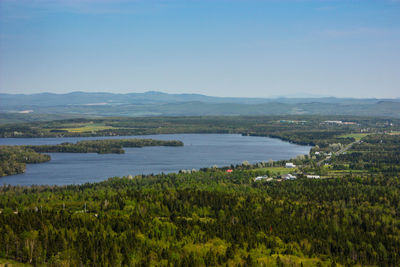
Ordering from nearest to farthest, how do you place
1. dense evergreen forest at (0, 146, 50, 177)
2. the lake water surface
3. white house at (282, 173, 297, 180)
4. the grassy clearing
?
white house at (282, 173, 297, 180), the lake water surface, the grassy clearing, dense evergreen forest at (0, 146, 50, 177)

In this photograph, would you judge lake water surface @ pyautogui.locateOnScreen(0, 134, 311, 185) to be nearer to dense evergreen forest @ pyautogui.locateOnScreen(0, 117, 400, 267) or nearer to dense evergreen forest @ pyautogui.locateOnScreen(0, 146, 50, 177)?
dense evergreen forest @ pyautogui.locateOnScreen(0, 146, 50, 177)

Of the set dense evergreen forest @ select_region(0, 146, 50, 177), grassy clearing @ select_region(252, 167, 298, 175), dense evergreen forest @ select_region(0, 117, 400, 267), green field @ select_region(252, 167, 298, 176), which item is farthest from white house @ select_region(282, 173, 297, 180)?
dense evergreen forest @ select_region(0, 146, 50, 177)

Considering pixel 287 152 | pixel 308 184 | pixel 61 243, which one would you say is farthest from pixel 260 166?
pixel 61 243

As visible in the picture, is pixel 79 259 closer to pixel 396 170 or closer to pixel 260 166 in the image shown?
pixel 260 166

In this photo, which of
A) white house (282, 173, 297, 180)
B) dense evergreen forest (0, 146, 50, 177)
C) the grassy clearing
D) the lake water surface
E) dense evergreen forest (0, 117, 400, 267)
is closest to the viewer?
dense evergreen forest (0, 117, 400, 267)

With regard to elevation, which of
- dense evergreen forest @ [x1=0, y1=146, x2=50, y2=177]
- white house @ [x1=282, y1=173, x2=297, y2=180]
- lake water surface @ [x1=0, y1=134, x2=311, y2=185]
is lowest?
lake water surface @ [x1=0, y1=134, x2=311, y2=185]

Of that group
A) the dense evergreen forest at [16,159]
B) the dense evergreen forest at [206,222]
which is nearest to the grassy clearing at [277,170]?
the dense evergreen forest at [206,222]

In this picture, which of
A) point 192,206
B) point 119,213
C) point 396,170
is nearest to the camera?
point 119,213

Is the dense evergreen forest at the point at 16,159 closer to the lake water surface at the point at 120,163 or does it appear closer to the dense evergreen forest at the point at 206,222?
the lake water surface at the point at 120,163

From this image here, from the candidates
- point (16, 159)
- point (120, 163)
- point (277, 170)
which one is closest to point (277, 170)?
point (277, 170)
